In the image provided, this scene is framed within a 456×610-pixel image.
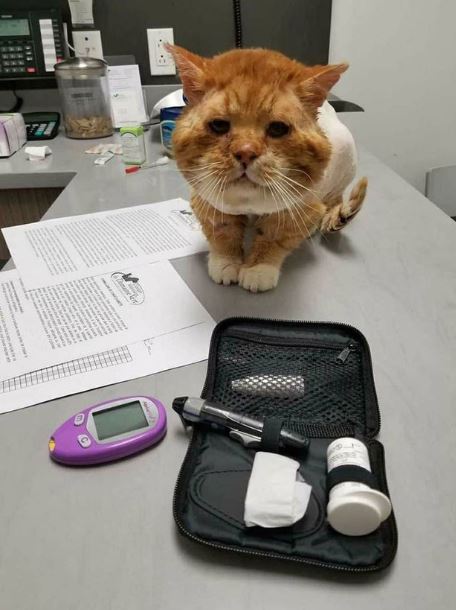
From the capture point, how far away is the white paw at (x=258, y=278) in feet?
2.47

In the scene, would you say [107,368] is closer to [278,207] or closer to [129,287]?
[129,287]

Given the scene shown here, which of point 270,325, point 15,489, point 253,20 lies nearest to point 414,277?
point 270,325

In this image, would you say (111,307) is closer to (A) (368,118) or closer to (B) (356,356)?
(B) (356,356)

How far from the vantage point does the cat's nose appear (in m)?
0.58

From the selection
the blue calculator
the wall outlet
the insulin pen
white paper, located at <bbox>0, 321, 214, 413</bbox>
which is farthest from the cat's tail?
the wall outlet

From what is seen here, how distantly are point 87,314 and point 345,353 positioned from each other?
0.38m

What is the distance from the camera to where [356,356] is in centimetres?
59

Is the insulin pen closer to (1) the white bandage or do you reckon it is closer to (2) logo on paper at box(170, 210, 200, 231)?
(1) the white bandage

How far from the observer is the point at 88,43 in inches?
64.0

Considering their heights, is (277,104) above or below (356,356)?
above

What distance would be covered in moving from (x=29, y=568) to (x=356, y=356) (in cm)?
42

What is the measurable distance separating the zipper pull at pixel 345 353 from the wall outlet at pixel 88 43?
1.53 metres

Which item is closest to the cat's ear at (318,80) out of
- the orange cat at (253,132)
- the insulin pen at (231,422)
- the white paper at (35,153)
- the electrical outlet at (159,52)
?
the orange cat at (253,132)

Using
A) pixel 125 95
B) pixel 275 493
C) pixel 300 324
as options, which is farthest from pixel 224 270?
pixel 125 95
